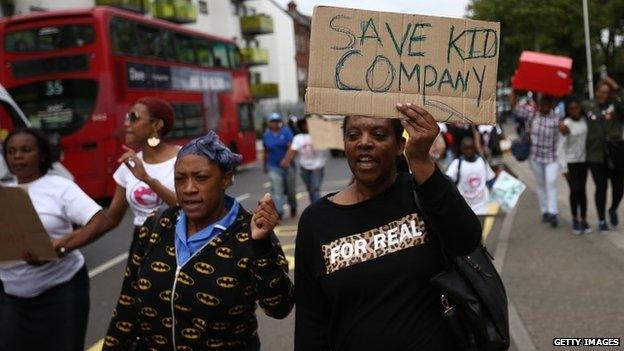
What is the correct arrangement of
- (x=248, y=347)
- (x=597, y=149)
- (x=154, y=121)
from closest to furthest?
(x=248, y=347), (x=154, y=121), (x=597, y=149)

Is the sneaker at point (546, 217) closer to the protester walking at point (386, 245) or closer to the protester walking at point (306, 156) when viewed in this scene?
the protester walking at point (306, 156)

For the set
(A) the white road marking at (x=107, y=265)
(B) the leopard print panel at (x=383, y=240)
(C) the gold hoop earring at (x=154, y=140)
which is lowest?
(A) the white road marking at (x=107, y=265)

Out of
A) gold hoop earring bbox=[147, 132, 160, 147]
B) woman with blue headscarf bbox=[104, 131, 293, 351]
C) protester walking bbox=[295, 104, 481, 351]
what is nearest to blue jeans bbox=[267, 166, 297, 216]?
gold hoop earring bbox=[147, 132, 160, 147]

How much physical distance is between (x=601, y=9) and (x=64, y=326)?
34.1m

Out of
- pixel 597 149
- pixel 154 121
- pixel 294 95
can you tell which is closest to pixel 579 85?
A: pixel 294 95

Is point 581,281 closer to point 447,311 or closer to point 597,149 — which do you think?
point 597,149

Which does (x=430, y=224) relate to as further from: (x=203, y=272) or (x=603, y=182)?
(x=603, y=182)

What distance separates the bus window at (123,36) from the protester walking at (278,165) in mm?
4361

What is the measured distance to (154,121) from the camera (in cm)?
388

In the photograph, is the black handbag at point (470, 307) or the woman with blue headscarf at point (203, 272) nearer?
the black handbag at point (470, 307)

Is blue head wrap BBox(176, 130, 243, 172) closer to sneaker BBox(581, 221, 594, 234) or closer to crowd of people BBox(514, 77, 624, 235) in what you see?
crowd of people BBox(514, 77, 624, 235)

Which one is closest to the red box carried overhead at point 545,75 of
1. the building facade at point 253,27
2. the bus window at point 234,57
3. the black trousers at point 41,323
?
the black trousers at point 41,323

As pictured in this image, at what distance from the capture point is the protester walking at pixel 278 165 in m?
10.7

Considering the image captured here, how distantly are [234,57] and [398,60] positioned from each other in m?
18.3
